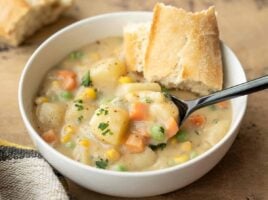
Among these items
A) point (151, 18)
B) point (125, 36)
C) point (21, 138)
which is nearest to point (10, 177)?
point (21, 138)

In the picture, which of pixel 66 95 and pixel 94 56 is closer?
pixel 66 95

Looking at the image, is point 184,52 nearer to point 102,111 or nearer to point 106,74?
point 106,74

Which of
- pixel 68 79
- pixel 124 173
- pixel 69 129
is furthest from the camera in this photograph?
pixel 68 79

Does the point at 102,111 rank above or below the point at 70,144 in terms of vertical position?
above

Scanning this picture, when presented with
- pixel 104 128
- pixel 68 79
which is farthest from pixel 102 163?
pixel 68 79

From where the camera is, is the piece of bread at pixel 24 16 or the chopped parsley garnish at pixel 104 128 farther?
the piece of bread at pixel 24 16

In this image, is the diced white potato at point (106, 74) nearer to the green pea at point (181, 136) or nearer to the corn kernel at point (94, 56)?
the corn kernel at point (94, 56)

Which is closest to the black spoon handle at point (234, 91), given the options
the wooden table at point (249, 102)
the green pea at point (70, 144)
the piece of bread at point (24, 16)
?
the wooden table at point (249, 102)
